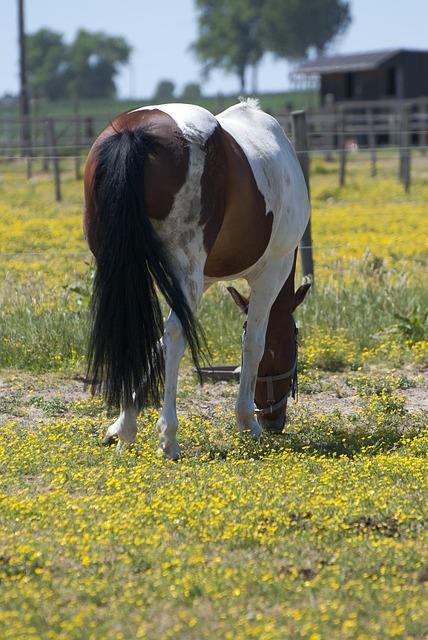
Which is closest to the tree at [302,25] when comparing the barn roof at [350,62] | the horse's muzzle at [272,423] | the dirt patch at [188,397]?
the barn roof at [350,62]

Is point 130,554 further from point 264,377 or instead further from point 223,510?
point 264,377

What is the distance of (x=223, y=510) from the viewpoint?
14.1 ft

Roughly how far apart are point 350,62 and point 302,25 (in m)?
60.3

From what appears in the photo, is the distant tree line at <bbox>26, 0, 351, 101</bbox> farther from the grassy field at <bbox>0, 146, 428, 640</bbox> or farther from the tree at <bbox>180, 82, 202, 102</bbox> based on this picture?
the grassy field at <bbox>0, 146, 428, 640</bbox>

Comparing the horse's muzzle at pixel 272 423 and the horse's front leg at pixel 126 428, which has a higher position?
the horse's front leg at pixel 126 428

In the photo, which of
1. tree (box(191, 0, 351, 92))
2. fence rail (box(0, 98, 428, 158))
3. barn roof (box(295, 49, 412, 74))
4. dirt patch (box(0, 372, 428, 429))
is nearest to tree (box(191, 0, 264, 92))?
tree (box(191, 0, 351, 92))

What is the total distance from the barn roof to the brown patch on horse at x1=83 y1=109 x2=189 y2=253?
146 feet

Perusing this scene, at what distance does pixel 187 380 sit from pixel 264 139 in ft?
7.56

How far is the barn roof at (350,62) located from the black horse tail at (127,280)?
4463 centimetres

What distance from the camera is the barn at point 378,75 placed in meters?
48.7

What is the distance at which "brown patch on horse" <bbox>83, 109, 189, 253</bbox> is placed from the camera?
497cm

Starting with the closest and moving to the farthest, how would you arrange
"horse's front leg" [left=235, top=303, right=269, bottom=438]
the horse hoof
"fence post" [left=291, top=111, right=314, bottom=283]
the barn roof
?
the horse hoof < "horse's front leg" [left=235, top=303, right=269, bottom=438] < "fence post" [left=291, top=111, right=314, bottom=283] < the barn roof

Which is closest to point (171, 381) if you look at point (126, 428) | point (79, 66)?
point (126, 428)

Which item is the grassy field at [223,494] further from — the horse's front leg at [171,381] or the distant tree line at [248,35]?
the distant tree line at [248,35]
